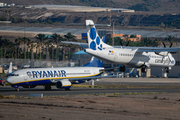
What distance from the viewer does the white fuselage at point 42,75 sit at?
184 ft

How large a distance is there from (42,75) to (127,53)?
611 inches

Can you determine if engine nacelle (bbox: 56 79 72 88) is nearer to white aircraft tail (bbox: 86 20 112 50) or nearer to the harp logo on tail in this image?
white aircraft tail (bbox: 86 20 112 50)

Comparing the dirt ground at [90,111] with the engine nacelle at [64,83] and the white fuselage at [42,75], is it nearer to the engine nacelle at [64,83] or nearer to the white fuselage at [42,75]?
the white fuselage at [42,75]

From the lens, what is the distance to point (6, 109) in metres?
30.7

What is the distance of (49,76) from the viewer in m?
59.3

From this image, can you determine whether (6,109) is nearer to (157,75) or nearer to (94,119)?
(94,119)

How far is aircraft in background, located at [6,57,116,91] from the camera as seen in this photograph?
185ft

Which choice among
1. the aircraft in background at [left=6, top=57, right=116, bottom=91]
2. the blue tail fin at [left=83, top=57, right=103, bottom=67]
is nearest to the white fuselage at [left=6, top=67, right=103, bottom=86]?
the aircraft in background at [left=6, top=57, right=116, bottom=91]

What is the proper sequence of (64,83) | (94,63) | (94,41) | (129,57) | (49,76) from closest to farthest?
(94,41)
(64,83)
(129,57)
(49,76)
(94,63)

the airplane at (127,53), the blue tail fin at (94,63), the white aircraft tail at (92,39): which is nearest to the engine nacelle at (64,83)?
the airplane at (127,53)

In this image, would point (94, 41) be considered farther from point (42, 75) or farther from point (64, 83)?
point (42, 75)

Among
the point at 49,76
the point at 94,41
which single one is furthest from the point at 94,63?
the point at 94,41

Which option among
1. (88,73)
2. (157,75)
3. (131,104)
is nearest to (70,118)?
(131,104)

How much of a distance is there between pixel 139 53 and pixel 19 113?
3582 cm
